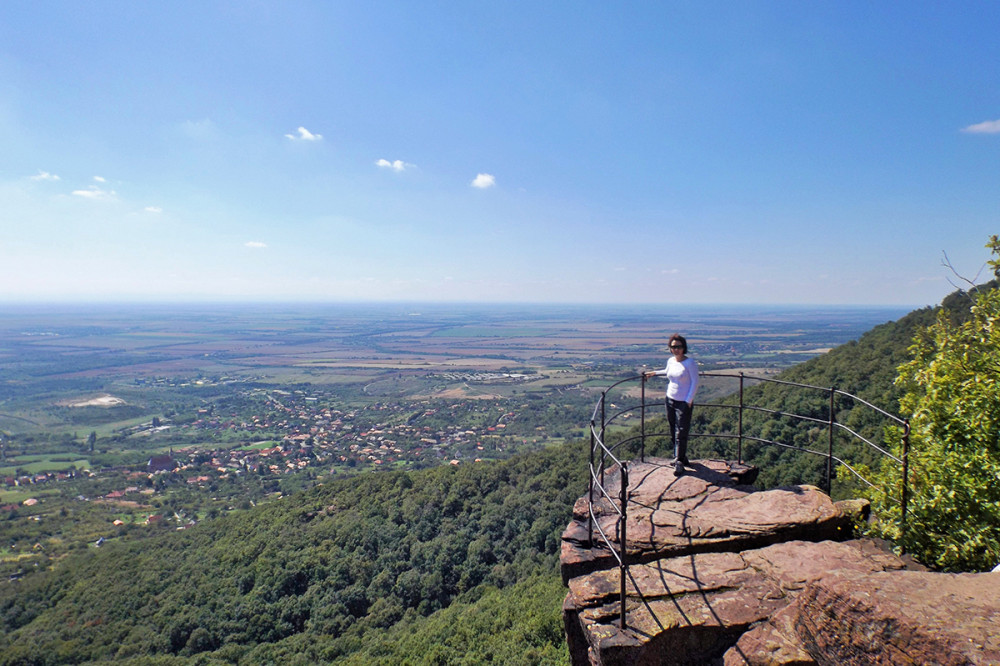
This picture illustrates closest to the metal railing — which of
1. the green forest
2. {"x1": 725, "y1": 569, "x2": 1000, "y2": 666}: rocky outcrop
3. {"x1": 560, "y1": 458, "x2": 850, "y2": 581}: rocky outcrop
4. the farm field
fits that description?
{"x1": 560, "y1": 458, "x2": 850, "y2": 581}: rocky outcrop

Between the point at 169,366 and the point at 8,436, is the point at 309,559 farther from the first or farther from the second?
the point at 169,366

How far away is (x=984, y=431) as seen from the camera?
5.06m

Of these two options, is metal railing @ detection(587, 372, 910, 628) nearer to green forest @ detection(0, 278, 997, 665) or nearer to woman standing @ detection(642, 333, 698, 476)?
woman standing @ detection(642, 333, 698, 476)

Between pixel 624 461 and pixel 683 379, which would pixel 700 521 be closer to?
pixel 624 461

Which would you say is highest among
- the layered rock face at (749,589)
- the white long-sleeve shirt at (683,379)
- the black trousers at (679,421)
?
the white long-sleeve shirt at (683,379)

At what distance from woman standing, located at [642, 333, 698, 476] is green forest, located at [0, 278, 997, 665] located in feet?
38.6

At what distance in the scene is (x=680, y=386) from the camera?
663 centimetres

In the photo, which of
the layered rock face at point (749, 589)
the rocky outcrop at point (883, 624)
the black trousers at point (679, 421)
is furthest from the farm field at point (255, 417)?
the rocky outcrop at point (883, 624)

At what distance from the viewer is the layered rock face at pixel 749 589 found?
10.6 ft

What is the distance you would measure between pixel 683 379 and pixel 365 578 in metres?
23.0

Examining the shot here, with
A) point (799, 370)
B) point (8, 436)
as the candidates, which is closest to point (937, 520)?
point (799, 370)

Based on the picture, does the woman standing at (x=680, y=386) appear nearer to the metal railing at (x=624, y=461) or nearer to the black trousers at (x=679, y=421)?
the black trousers at (x=679, y=421)

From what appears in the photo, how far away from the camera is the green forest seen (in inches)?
724

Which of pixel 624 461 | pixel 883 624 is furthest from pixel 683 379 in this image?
pixel 883 624
